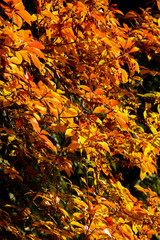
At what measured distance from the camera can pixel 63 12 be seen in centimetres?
139

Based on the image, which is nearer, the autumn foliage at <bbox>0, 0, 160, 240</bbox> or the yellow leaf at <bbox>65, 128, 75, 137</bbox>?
the autumn foliage at <bbox>0, 0, 160, 240</bbox>

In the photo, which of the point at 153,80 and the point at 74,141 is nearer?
the point at 74,141

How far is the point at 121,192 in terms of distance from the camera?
1843mm

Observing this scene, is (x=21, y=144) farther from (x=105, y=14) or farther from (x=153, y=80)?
(x=153, y=80)

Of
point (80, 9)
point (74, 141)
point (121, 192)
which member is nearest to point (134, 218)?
point (121, 192)

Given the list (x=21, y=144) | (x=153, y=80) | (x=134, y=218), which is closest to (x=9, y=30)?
(x=21, y=144)

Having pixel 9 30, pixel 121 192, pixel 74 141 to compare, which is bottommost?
pixel 121 192

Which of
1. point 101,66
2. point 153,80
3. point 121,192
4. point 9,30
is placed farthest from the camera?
point 153,80

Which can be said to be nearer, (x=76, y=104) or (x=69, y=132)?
(x=69, y=132)

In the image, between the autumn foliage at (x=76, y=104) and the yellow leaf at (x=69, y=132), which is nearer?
the autumn foliage at (x=76, y=104)

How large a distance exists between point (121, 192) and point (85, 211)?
657 millimetres

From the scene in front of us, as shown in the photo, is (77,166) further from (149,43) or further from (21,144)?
(149,43)

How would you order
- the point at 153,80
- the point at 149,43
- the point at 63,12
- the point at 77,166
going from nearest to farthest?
1. the point at 63,12
2. the point at 149,43
3. the point at 77,166
4. the point at 153,80

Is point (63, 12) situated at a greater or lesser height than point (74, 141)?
greater
